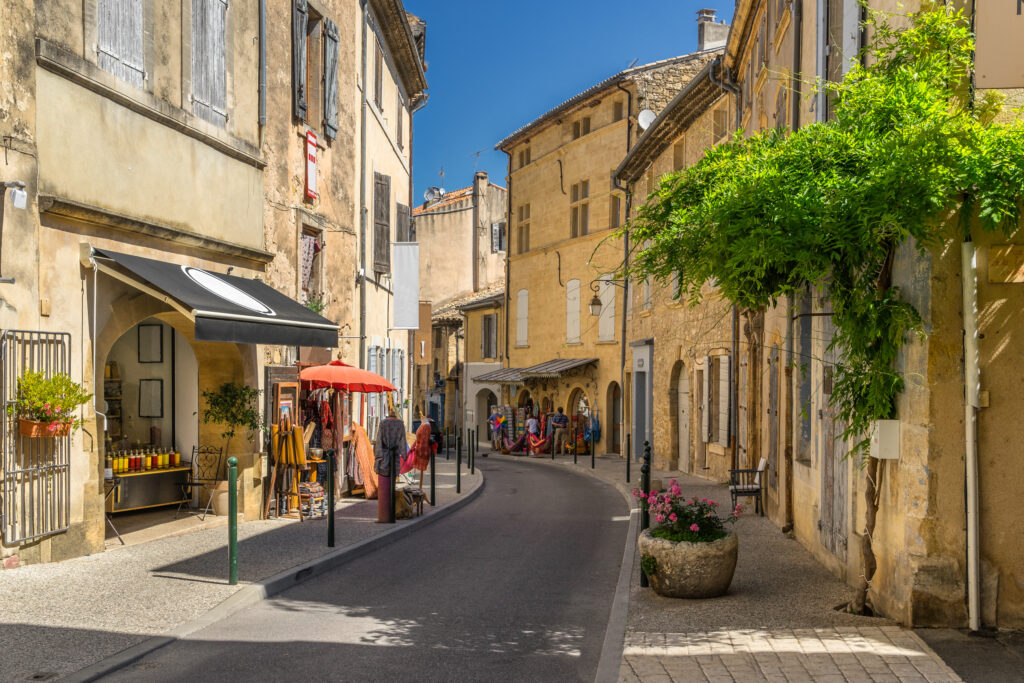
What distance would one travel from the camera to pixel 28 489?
9.05 meters

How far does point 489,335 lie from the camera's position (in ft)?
142

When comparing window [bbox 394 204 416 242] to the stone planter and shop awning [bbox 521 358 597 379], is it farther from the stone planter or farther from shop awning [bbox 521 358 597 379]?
the stone planter

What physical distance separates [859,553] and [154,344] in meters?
9.34

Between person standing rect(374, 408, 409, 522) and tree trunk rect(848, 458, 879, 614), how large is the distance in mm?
7146

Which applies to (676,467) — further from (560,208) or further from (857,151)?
(857,151)

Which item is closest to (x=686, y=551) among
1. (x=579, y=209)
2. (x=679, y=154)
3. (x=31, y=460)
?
(x=31, y=460)

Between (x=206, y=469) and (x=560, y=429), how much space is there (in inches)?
842

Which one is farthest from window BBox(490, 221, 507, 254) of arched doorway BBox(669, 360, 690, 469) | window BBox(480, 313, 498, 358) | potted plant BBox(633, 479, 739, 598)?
potted plant BBox(633, 479, 739, 598)

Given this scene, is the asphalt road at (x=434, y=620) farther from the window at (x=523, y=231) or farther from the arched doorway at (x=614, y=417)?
the window at (x=523, y=231)

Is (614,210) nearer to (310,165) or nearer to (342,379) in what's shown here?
(310,165)

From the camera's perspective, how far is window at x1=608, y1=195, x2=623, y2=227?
32469mm

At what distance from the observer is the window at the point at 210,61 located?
12.2m

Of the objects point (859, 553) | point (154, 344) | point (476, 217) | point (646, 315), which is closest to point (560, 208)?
point (646, 315)

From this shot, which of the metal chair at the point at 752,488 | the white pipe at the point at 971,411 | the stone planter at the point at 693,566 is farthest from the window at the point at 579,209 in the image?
the white pipe at the point at 971,411
